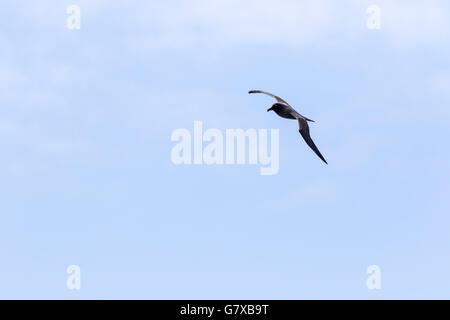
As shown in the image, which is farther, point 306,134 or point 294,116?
point 294,116

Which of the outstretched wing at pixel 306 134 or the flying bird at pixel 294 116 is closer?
the outstretched wing at pixel 306 134

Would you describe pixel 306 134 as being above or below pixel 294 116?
below

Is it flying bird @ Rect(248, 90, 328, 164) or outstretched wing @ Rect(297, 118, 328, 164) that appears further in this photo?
flying bird @ Rect(248, 90, 328, 164)

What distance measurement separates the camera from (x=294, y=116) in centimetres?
3791

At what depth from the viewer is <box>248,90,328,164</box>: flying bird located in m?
34.0

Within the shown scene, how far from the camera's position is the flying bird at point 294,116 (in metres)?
34.0

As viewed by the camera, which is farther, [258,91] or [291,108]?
[258,91]

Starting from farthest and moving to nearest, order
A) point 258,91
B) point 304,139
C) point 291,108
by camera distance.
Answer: point 258,91 < point 291,108 < point 304,139
